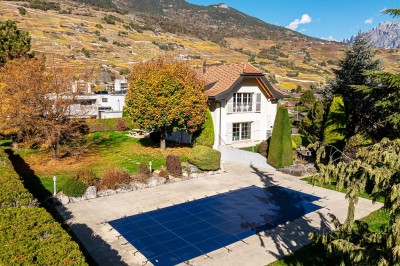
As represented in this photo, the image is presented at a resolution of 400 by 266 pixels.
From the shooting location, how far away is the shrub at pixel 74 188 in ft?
56.5

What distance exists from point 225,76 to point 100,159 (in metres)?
14.7

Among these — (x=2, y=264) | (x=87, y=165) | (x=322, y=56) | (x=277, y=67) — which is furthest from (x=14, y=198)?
(x=322, y=56)

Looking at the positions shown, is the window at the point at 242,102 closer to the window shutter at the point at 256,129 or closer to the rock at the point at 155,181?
the window shutter at the point at 256,129

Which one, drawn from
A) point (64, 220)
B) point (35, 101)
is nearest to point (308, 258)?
point (64, 220)

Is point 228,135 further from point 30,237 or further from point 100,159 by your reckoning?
point 30,237

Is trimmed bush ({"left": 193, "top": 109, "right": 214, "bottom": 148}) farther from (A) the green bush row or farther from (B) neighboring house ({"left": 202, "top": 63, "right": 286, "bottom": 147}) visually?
(A) the green bush row

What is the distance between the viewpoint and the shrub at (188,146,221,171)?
74.8 ft

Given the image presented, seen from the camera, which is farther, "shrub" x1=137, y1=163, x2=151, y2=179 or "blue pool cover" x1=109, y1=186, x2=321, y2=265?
"shrub" x1=137, y1=163, x2=151, y2=179

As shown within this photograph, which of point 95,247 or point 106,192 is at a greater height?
point 106,192

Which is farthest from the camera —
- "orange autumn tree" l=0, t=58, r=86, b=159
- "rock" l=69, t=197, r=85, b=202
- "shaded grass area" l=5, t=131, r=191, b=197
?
"orange autumn tree" l=0, t=58, r=86, b=159

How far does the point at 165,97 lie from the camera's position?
2541 cm

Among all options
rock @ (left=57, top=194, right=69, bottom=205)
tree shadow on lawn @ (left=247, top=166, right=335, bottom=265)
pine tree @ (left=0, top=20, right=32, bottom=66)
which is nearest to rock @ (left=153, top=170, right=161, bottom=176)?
rock @ (left=57, top=194, right=69, bottom=205)

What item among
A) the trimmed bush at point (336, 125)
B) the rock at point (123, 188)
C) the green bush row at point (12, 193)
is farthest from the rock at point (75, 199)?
the trimmed bush at point (336, 125)

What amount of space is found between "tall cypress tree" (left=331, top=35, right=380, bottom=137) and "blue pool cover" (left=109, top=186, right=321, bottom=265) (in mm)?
12104
